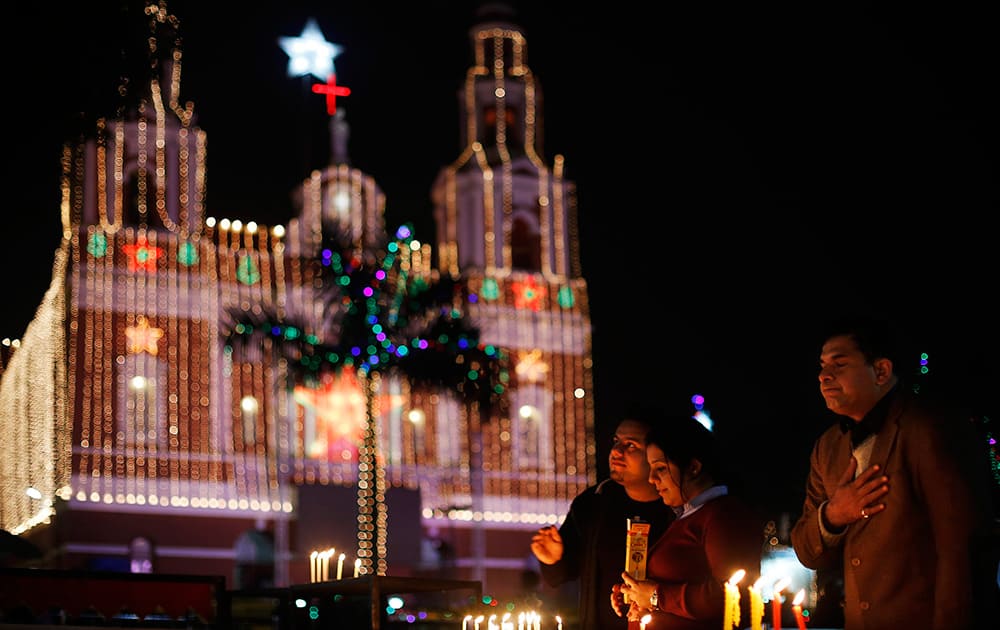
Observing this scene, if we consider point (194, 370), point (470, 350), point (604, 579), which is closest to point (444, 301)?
point (470, 350)

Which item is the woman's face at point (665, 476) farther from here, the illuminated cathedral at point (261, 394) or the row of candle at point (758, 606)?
the illuminated cathedral at point (261, 394)

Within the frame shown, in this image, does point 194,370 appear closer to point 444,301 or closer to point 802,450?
point 444,301

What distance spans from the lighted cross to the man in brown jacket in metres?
29.7

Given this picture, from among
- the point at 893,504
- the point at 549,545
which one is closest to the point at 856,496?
the point at 893,504

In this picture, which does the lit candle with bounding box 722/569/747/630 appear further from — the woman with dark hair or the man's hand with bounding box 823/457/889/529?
the woman with dark hair

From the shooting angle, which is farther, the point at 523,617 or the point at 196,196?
the point at 196,196

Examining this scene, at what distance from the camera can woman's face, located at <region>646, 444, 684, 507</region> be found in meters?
5.62

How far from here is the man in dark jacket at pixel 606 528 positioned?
6102mm

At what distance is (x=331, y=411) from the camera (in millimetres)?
31969

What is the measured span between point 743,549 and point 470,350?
19.2m

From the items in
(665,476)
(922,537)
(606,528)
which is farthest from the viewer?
(606,528)

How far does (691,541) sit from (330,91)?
2956cm

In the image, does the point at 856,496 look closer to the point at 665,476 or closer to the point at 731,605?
the point at 731,605

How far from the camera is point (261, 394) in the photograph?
31.3m
